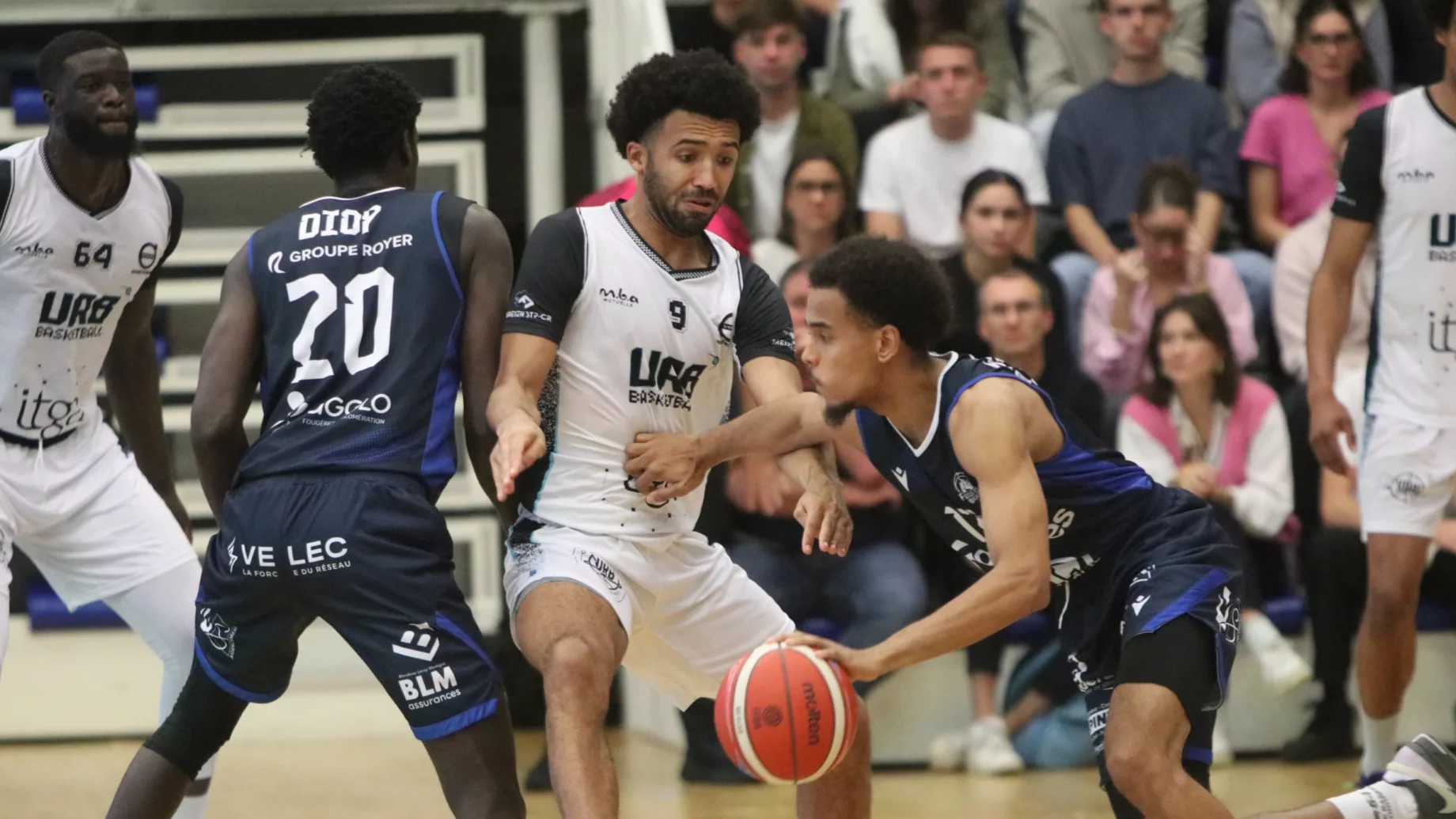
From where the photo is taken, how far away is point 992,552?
3.97 metres

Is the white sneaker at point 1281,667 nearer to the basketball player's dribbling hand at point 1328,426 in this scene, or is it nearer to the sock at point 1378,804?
Result: the basketball player's dribbling hand at point 1328,426

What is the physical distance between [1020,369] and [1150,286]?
944 mm

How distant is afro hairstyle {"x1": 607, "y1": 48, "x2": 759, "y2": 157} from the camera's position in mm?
4559

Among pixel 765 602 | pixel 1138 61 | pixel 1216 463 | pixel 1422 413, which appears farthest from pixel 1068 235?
pixel 765 602

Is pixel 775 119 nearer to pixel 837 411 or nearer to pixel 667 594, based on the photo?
pixel 667 594

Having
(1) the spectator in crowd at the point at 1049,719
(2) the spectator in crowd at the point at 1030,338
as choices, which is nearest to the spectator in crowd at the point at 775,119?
(2) the spectator in crowd at the point at 1030,338

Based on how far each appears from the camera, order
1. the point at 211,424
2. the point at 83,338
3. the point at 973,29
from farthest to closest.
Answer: the point at 973,29
the point at 83,338
the point at 211,424

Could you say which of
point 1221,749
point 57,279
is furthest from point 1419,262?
point 57,279

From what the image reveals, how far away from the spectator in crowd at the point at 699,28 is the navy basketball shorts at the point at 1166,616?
460 cm

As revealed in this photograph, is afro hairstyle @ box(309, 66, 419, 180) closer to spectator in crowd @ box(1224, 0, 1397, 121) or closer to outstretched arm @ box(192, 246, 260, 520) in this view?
outstretched arm @ box(192, 246, 260, 520)

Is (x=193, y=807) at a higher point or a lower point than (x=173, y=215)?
lower

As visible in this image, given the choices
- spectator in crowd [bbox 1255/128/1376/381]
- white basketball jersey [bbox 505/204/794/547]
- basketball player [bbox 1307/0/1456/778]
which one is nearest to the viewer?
white basketball jersey [bbox 505/204/794/547]

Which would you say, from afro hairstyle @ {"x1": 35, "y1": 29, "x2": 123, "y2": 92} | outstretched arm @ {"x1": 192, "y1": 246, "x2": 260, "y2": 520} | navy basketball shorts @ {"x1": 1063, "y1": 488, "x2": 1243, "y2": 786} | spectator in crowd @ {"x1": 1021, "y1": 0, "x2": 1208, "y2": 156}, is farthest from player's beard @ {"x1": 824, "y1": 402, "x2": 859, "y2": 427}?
spectator in crowd @ {"x1": 1021, "y1": 0, "x2": 1208, "y2": 156}

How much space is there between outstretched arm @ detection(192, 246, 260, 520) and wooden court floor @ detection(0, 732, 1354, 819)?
2.38m
